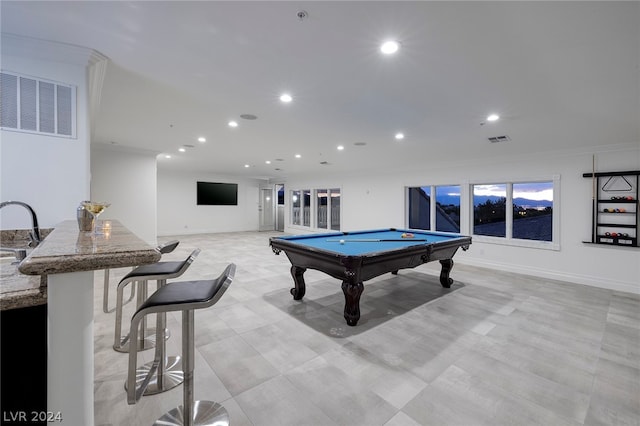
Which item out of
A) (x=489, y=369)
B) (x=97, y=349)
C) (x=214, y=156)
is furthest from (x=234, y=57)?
(x=214, y=156)

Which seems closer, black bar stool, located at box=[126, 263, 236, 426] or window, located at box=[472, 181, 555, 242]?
black bar stool, located at box=[126, 263, 236, 426]

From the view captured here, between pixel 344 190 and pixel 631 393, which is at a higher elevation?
pixel 344 190

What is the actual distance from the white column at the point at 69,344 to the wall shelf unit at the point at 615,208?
6.45 meters

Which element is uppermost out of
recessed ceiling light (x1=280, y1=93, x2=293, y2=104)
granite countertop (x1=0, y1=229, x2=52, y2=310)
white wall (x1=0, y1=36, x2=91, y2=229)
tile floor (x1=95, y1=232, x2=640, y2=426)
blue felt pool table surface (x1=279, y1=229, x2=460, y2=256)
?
recessed ceiling light (x1=280, y1=93, x2=293, y2=104)

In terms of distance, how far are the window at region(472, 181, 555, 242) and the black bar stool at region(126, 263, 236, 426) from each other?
6.00 m

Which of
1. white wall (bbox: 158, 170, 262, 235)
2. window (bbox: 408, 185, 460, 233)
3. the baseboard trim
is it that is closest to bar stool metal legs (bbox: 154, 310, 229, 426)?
the baseboard trim

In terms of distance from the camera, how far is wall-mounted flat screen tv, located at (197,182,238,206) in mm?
10586

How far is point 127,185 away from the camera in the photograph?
6.56 metres

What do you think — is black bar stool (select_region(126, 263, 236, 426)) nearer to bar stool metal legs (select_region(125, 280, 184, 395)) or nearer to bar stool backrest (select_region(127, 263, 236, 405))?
bar stool backrest (select_region(127, 263, 236, 405))

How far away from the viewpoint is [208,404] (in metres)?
1.72

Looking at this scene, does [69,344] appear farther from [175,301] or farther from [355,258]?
[355,258]

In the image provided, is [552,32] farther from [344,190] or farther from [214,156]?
[344,190]

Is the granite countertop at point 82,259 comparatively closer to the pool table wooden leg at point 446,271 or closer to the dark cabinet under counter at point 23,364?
the dark cabinet under counter at point 23,364

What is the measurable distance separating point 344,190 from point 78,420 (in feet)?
28.2
